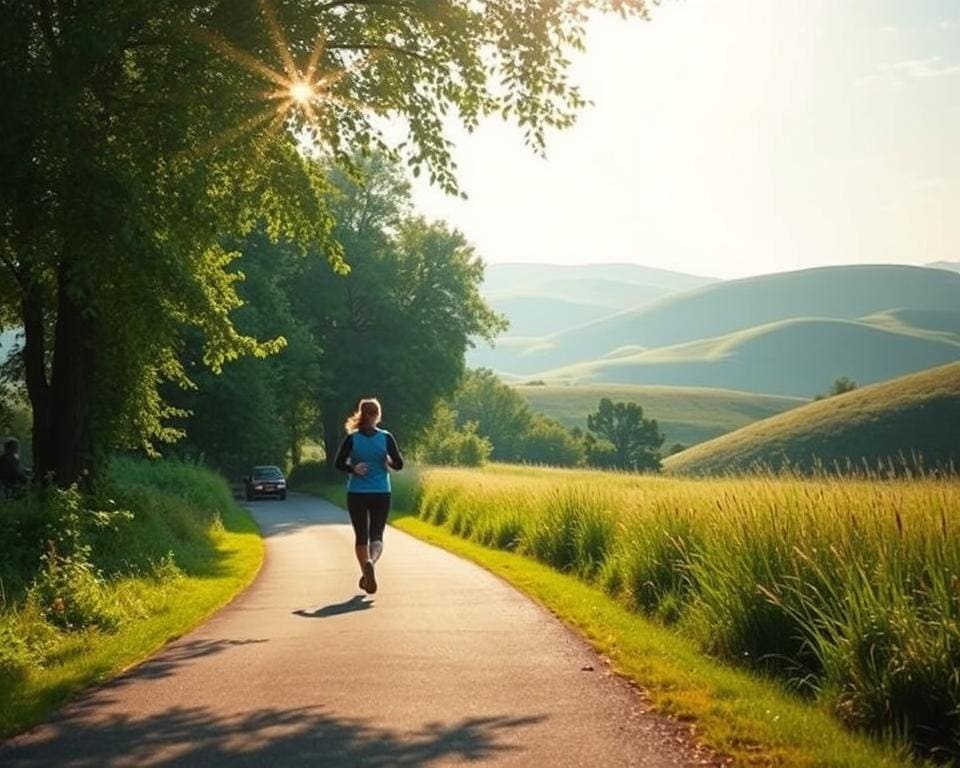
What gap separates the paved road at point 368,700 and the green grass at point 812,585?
73cm

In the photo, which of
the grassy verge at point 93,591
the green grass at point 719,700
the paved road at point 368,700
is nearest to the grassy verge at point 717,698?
the green grass at point 719,700

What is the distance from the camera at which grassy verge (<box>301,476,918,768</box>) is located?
6129 millimetres

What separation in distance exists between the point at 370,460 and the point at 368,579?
5.07 feet

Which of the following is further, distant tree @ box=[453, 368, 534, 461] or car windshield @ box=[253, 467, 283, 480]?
distant tree @ box=[453, 368, 534, 461]

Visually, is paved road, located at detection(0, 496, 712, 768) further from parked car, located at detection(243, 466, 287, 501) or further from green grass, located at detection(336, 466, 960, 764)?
parked car, located at detection(243, 466, 287, 501)

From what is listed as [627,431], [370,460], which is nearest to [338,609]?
[370,460]

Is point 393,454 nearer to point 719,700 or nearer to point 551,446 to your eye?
point 719,700

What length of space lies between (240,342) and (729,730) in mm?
13232

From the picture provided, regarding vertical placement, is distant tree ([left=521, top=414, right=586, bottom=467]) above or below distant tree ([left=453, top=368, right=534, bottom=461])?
below

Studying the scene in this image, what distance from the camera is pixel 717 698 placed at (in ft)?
24.8

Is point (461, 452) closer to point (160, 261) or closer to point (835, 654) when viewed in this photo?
point (160, 261)

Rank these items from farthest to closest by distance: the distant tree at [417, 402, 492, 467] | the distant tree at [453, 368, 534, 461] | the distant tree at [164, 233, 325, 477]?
the distant tree at [453, 368, 534, 461]
the distant tree at [417, 402, 492, 467]
the distant tree at [164, 233, 325, 477]

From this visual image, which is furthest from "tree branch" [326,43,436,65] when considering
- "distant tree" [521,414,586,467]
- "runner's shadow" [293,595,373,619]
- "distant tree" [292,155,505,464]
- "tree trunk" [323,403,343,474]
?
"distant tree" [521,414,586,467]

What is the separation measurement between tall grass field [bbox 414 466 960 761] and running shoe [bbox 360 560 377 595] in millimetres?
3055
